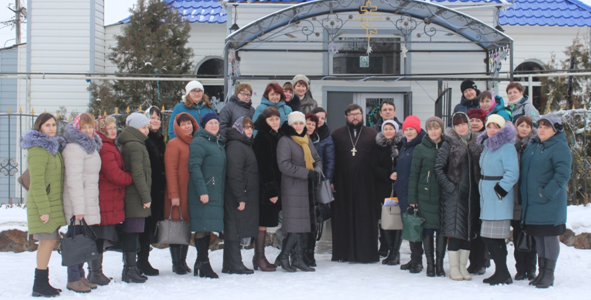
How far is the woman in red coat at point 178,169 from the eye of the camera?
6.06 metres

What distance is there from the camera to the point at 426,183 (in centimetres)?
608

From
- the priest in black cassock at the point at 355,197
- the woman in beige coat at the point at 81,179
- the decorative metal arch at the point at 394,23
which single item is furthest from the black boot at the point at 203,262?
the decorative metal arch at the point at 394,23

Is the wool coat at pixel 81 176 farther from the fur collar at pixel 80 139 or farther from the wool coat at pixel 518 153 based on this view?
the wool coat at pixel 518 153

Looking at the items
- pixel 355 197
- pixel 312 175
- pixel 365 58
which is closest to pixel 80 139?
pixel 312 175

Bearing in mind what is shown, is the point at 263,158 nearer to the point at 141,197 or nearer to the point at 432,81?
the point at 141,197

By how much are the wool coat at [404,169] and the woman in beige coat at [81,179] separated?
3.27 metres

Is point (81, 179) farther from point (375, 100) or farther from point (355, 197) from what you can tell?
point (375, 100)

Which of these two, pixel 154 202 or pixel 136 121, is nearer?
pixel 136 121

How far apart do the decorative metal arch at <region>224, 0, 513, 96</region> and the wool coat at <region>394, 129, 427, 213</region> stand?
3.63 meters

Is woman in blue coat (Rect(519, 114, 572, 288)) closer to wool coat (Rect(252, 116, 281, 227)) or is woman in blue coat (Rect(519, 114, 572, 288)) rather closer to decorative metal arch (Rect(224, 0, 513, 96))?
wool coat (Rect(252, 116, 281, 227))

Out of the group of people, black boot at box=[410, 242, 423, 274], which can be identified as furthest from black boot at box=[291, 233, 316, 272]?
black boot at box=[410, 242, 423, 274]

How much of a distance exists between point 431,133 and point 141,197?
10.3ft

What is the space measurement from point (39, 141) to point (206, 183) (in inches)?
66.0

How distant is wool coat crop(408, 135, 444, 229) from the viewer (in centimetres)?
607
